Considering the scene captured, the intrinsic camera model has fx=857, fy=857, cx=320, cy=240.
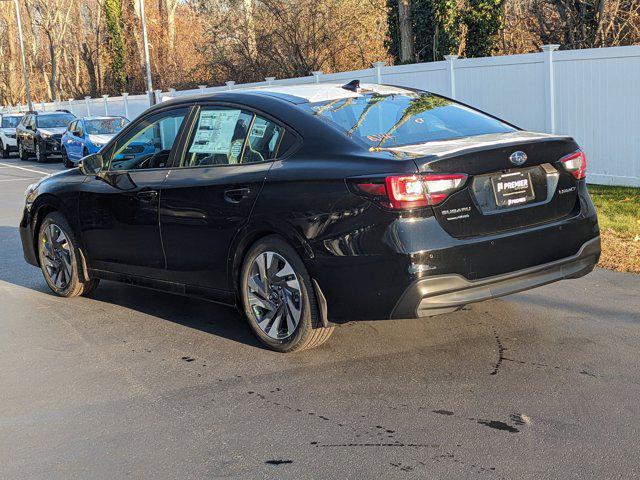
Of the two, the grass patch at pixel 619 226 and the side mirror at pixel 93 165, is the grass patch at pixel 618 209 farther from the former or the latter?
the side mirror at pixel 93 165

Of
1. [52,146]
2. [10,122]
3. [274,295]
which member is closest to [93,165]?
[274,295]

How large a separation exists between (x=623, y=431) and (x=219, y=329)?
3.18m

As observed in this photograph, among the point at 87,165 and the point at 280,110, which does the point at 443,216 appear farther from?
the point at 87,165

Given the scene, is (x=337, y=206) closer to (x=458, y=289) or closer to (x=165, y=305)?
(x=458, y=289)

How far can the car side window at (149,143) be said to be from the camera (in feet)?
21.2

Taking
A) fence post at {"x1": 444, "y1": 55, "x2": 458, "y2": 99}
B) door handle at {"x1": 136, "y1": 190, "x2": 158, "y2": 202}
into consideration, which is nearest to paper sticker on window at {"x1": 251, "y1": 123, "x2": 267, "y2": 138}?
door handle at {"x1": 136, "y1": 190, "x2": 158, "y2": 202}

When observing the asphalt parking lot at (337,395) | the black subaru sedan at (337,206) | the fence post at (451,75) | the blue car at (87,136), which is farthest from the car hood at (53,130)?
the black subaru sedan at (337,206)

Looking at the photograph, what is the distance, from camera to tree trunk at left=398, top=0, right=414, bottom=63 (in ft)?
71.4

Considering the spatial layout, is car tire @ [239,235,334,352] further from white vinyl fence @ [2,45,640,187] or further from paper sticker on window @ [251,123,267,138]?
white vinyl fence @ [2,45,640,187]

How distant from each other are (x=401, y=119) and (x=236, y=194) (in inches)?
48.2

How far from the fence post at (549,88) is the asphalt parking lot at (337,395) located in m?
6.84

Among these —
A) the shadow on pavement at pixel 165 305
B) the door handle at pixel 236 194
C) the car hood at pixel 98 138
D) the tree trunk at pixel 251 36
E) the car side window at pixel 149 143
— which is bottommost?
the shadow on pavement at pixel 165 305

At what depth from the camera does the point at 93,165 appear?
716 centimetres

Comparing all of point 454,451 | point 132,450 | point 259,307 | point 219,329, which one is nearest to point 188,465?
point 132,450
